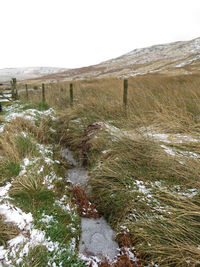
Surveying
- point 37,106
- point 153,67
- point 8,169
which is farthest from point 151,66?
point 8,169

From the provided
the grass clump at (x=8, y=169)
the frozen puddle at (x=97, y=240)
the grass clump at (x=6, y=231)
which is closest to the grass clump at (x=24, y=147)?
the grass clump at (x=8, y=169)

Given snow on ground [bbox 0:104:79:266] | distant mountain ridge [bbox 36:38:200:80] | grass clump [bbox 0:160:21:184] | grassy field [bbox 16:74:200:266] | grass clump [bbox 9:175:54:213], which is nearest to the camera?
snow on ground [bbox 0:104:79:266]

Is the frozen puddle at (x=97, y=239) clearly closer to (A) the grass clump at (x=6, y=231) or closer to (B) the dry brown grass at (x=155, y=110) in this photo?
(A) the grass clump at (x=6, y=231)

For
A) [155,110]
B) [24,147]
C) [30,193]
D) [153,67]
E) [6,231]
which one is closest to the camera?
[6,231]

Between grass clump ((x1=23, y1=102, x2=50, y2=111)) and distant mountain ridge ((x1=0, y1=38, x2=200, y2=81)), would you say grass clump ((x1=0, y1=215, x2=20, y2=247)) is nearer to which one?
grass clump ((x1=23, y1=102, x2=50, y2=111))

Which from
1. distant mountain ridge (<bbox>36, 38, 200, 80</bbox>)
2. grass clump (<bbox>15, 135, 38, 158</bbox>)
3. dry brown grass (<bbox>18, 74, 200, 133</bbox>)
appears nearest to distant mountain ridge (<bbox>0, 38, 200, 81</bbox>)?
distant mountain ridge (<bbox>36, 38, 200, 80</bbox>)

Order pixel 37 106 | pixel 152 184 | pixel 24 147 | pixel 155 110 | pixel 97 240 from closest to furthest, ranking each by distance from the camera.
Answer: pixel 97 240 → pixel 152 184 → pixel 24 147 → pixel 155 110 → pixel 37 106

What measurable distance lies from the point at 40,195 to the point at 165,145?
6.87 feet

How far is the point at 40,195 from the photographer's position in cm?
211

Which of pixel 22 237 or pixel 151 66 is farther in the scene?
pixel 151 66

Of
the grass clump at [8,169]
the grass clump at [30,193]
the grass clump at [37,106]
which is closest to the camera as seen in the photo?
the grass clump at [30,193]

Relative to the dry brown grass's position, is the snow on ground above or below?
below

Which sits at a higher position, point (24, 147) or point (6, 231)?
point (24, 147)

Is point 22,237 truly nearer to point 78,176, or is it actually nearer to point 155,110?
point 78,176
